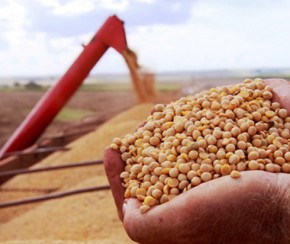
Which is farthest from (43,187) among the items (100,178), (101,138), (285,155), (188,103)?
(285,155)

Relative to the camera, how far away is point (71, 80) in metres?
5.69

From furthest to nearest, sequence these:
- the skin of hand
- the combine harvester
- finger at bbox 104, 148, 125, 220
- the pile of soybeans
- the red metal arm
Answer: the red metal arm → the combine harvester → finger at bbox 104, 148, 125, 220 → the pile of soybeans → the skin of hand

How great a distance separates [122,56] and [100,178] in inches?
48.9

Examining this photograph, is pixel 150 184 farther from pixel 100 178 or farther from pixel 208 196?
pixel 100 178

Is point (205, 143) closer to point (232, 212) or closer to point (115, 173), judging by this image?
point (232, 212)

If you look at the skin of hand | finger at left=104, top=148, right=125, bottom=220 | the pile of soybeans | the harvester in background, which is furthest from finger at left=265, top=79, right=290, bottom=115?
the harvester in background

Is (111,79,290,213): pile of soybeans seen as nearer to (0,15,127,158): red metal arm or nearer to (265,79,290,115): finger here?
(265,79,290,115): finger

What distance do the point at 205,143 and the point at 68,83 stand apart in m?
3.88

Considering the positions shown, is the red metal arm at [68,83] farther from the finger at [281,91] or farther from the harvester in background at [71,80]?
the finger at [281,91]

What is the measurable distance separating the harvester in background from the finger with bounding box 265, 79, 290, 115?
305cm

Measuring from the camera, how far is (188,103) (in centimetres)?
230

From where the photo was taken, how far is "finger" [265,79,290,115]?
222 centimetres

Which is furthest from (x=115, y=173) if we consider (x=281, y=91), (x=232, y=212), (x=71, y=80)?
(x=71, y=80)

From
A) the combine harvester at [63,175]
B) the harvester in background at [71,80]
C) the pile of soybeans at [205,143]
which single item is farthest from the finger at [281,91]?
the harvester in background at [71,80]
